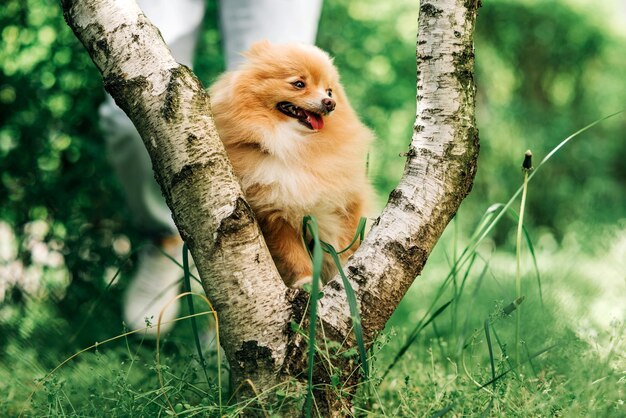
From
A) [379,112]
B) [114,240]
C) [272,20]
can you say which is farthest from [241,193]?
[379,112]

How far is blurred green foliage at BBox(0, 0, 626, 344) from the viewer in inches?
115

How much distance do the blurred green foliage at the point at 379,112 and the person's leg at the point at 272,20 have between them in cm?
46

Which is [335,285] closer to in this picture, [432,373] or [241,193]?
[241,193]

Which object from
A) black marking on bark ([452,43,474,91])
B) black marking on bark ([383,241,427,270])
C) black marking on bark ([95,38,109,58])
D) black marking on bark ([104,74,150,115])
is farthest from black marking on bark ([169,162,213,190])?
black marking on bark ([452,43,474,91])

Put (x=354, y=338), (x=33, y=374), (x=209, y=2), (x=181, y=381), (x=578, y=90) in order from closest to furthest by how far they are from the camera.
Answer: (x=354, y=338)
(x=181, y=381)
(x=33, y=374)
(x=209, y=2)
(x=578, y=90)

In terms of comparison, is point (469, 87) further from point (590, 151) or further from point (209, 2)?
point (590, 151)

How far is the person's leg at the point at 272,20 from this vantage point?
2312 millimetres

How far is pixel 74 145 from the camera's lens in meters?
3.00

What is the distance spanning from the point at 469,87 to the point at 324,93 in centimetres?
45

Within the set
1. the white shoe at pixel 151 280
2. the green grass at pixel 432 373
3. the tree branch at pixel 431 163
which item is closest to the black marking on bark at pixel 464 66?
the tree branch at pixel 431 163

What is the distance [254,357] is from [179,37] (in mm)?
1491

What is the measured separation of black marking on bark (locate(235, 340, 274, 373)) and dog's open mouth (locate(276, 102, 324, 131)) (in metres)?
0.67

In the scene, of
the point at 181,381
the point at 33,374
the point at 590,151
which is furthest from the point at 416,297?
the point at 590,151

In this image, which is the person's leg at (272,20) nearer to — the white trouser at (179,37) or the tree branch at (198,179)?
the white trouser at (179,37)
